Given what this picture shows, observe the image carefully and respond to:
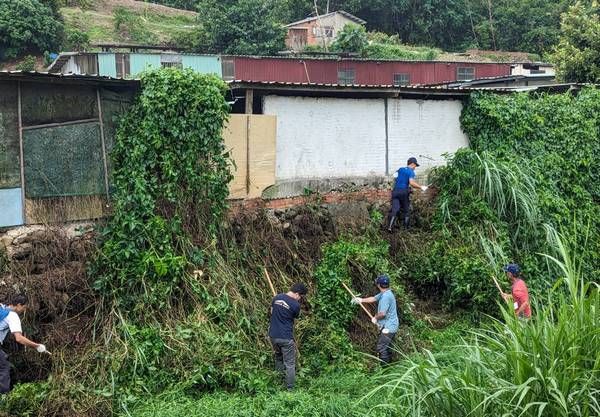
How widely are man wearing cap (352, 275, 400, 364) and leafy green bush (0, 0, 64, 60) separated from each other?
78.9 ft

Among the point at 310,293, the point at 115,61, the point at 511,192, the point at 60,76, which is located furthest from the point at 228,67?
the point at 60,76

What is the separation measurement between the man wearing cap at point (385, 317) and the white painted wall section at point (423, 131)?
3562 millimetres

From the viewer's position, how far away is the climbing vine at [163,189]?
8047 millimetres

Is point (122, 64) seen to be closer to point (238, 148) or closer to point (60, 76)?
point (238, 148)

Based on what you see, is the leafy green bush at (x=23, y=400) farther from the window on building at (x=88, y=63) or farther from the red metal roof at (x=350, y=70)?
the red metal roof at (x=350, y=70)

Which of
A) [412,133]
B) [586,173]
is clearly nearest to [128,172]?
[412,133]

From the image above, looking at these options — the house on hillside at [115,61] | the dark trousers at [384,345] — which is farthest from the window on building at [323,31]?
the dark trousers at [384,345]

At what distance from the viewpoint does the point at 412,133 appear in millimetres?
11828

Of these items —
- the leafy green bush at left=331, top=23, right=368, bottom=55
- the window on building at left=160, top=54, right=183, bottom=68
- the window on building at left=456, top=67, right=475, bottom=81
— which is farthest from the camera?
the leafy green bush at left=331, top=23, right=368, bottom=55

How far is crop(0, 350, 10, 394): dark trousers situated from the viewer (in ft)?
22.9

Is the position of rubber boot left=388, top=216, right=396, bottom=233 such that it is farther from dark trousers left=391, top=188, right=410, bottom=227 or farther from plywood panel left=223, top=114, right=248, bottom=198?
plywood panel left=223, top=114, right=248, bottom=198

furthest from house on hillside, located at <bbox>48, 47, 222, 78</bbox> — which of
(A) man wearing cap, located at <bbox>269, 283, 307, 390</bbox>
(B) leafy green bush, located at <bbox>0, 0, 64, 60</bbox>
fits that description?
(A) man wearing cap, located at <bbox>269, 283, 307, 390</bbox>

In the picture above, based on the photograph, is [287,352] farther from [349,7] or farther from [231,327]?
[349,7]

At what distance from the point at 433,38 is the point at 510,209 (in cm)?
3015
